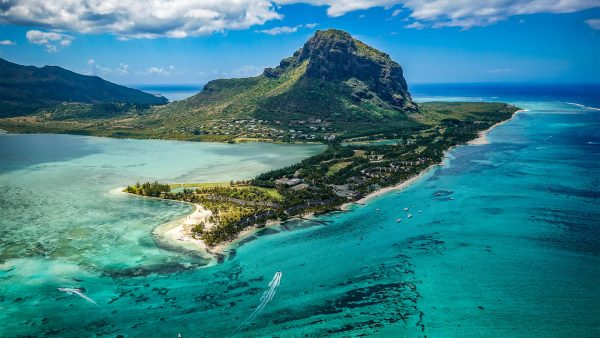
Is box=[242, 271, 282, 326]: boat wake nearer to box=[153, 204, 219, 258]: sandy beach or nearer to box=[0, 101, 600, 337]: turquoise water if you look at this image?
box=[0, 101, 600, 337]: turquoise water

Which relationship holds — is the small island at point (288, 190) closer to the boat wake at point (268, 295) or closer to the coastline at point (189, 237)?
the coastline at point (189, 237)

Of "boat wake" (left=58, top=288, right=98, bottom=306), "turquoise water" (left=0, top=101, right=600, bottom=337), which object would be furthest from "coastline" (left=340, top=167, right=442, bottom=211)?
"boat wake" (left=58, top=288, right=98, bottom=306)

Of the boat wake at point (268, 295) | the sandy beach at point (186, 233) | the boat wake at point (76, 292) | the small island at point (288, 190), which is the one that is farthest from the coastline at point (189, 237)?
the boat wake at point (76, 292)

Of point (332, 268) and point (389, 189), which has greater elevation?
point (389, 189)

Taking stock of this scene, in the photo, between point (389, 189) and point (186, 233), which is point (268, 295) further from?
point (389, 189)

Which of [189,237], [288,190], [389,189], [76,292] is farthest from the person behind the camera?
[389,189]

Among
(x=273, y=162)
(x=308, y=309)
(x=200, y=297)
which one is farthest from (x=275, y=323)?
(x=273, y=162)

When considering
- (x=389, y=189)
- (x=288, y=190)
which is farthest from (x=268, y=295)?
(x=389, y=189)

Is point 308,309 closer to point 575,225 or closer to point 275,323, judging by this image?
point 275,323
